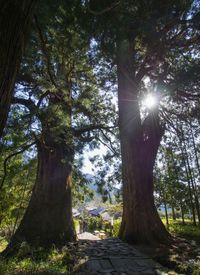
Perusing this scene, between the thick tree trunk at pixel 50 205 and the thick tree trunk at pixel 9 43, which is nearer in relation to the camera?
the thick tree trunk at pixel 9 43

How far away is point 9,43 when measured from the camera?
56.7 inches

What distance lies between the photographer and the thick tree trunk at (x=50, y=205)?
673 cm

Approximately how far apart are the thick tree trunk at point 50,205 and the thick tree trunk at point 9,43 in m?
5.16

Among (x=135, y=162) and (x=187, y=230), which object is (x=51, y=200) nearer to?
(x=135, y=162)

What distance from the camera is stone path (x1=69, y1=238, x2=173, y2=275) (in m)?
3.70

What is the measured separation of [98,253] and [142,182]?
2.51m

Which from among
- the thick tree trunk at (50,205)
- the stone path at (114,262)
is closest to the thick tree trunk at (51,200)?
the thick tree trunk at (50,205)

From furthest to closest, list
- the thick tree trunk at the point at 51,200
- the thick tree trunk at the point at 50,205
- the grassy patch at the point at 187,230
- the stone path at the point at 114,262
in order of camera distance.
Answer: the grassy patch at the point at 187,230
the thick tree trunk at the point at 50,205
the thick tree trunk at the point at 51,200
the stone path at the point at 114,262

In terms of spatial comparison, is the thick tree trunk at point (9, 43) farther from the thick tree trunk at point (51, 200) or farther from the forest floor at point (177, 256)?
the thick tree trunk at point (51, 200)

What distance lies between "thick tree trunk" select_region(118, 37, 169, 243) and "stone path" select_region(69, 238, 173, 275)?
3.12ft

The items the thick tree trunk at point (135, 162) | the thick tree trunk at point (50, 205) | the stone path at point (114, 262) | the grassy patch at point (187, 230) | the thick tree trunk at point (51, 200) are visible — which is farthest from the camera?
the grassy patch at point (187, 230)

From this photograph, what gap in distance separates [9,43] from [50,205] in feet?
21.7

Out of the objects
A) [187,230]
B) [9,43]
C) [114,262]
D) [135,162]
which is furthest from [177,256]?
[187,230]

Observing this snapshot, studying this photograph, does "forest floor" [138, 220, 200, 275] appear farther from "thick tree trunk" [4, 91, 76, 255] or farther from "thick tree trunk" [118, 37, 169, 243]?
"thick tree trunk" [4, 91, 76, 255]
